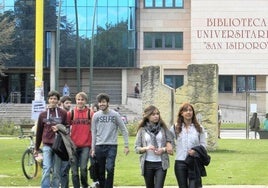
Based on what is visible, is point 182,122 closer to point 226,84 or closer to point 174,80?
point 174,80

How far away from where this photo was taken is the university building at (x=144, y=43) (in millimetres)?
60719

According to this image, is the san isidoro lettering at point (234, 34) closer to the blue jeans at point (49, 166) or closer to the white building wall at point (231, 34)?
the white building wall at point (231, 34)

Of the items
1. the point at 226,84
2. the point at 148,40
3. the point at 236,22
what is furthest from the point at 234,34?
the point at 148,40

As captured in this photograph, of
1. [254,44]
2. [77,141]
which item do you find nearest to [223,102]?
[254,44]

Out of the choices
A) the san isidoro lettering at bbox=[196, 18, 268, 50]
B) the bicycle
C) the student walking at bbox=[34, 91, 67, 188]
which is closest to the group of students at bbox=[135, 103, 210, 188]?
the student walking at bbox=[34, 91, 67, 188]

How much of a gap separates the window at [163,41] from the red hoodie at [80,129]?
5325 centimetres

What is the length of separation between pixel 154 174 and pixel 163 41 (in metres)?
55.8

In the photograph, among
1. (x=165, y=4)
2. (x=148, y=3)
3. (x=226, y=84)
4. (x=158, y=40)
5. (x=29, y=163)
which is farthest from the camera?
(x=148, y=3)

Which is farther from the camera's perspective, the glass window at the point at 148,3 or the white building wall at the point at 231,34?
the glass window at the point at 148,3

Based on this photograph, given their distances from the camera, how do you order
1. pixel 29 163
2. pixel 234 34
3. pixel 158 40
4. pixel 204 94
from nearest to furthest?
pixel 29 163 → pixel 204 94 → pixel 234 34 → pixel 158 40

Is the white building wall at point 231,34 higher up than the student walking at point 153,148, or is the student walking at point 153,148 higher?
the white building wall at point 231,34

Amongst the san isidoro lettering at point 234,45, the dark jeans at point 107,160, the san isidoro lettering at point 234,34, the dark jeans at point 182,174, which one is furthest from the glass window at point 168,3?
the dark jeans at point 182,174

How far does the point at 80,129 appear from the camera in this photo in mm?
11531

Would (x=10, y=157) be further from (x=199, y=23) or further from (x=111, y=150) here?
(x=199, y=23)
